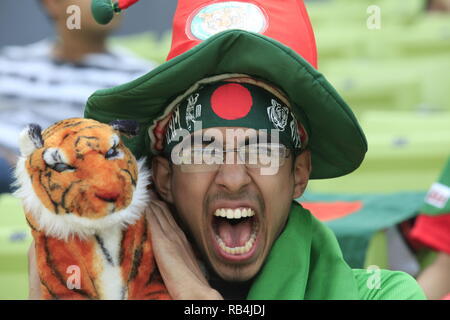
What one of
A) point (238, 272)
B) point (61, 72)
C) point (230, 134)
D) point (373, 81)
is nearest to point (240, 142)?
point (230, 134)

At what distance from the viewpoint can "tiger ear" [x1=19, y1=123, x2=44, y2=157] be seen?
1355mm

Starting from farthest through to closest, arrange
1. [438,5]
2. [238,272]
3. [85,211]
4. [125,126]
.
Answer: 1. [438,5]
2. [238,272]
3. [125,126]
4. [85,211]

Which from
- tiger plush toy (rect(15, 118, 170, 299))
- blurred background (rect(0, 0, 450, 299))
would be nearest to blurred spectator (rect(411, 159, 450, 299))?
blurred background (rect(0, 0, 450, 299))

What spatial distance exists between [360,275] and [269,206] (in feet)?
0.87

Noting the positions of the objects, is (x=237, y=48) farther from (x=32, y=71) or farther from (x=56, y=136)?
(x=32, y=71)

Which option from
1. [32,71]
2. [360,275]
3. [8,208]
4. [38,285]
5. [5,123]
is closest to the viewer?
[38,285]

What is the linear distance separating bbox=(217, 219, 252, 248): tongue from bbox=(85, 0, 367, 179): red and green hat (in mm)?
214

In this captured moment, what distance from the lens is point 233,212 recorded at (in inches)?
59.5

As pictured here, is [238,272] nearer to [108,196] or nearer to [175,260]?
[175,260]

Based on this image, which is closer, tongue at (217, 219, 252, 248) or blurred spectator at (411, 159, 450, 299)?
tongue at (217, 219, 252, 248)

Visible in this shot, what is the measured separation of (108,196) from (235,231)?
0.31 metres

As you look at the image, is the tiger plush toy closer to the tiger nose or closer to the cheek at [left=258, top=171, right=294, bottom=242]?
the tiger nose

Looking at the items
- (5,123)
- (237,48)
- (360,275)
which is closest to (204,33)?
(237,48)
